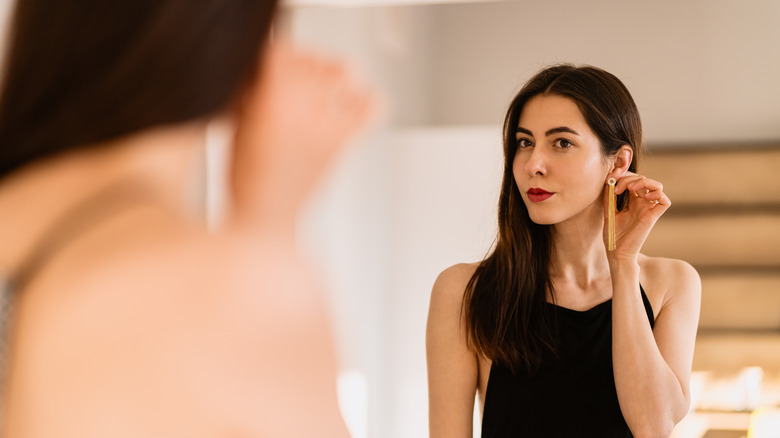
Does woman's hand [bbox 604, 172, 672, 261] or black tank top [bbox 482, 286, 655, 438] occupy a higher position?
woman's hand [bbox 604, 172, 672, 261]

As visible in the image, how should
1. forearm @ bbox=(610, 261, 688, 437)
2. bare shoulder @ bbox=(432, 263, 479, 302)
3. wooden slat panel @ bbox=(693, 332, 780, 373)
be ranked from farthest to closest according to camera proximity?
wooden slat panel @ bbox=(693, 332, 780, 373)
bare shoulder @ bbox=(432, 263, 479, 302)
forearm @ bbox=(610, 261, 688, 437)

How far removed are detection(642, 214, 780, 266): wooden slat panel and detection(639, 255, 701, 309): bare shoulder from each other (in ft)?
0.98

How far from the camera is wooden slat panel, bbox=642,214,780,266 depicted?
1.66 m

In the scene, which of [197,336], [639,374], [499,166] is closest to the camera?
[197,336]

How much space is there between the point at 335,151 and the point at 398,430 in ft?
5.34

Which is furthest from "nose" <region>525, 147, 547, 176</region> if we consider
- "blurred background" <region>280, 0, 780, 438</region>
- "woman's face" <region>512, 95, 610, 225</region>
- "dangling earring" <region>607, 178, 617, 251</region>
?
"blurred background" <region>280, 0, 780, 438</region>

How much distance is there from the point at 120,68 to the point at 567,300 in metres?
1.19

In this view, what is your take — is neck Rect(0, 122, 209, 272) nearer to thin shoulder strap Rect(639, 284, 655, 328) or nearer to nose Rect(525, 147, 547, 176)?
nose Rect(525, 147, 547, 176)

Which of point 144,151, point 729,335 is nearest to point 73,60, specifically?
point 144,151

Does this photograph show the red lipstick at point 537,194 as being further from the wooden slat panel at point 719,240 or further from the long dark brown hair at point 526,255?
the wooden slat panel at point 719,240

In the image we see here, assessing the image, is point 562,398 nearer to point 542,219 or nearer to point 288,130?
point 542,219

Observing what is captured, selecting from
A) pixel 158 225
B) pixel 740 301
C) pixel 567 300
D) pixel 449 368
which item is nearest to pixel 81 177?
pixel 158 225

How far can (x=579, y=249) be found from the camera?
1378 millimetres

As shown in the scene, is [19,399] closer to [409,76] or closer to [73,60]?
[73,60]
